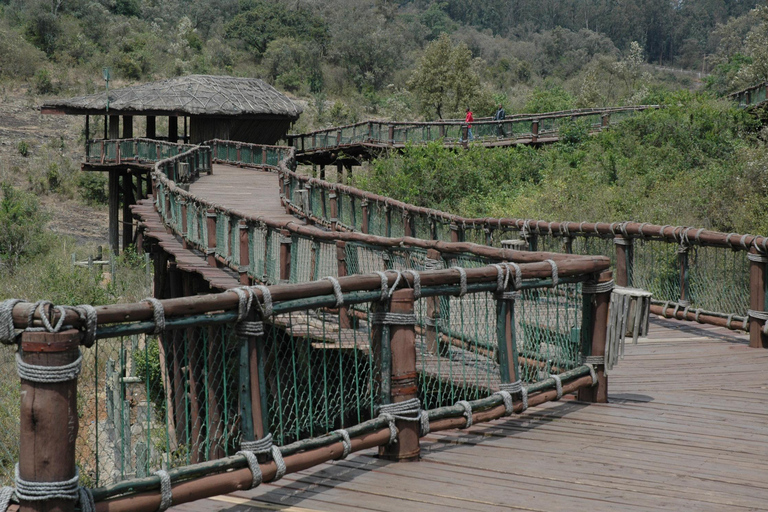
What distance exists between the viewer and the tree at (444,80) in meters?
45.7

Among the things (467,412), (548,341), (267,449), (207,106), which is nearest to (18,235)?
(207,106)

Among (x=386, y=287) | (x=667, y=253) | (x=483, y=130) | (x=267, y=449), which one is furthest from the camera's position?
(x=483, y=130)

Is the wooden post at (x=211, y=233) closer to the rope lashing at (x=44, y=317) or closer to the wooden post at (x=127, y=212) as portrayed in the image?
the rope lashing at (x=44, y=317)

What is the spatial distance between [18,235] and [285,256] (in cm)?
2432

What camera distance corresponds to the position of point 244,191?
2414 centimetres

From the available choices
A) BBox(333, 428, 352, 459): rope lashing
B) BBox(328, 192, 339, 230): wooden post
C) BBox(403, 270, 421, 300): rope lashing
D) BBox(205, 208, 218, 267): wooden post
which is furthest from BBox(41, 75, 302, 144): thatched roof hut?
→ BBox(333, 428, 352, 459): rope lashing

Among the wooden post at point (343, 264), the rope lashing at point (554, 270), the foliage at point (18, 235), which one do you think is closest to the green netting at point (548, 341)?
the rope lashing at point (554, 270)

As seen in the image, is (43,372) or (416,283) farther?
(416,283)

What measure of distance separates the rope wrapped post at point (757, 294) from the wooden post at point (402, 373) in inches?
203

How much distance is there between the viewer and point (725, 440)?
5.64 m

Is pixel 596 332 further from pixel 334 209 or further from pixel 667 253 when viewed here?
pixel 334 209

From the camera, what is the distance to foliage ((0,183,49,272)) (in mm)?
31139

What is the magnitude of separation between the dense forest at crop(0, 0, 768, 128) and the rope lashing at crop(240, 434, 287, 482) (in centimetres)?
3860

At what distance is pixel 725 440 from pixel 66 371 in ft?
13.9
